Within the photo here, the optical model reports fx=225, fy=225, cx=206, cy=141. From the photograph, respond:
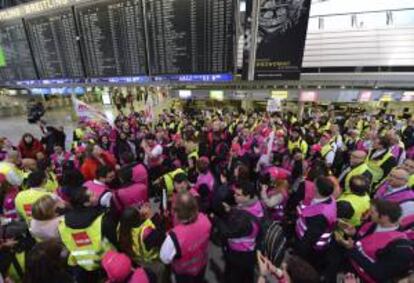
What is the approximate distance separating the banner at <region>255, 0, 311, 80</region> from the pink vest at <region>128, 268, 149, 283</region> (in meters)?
4.88

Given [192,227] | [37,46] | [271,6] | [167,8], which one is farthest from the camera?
[37,46]

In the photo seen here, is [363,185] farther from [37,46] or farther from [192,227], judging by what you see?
[37,46]

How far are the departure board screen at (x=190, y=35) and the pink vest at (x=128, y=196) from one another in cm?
402

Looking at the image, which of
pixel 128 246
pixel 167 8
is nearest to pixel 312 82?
pixel 167 8

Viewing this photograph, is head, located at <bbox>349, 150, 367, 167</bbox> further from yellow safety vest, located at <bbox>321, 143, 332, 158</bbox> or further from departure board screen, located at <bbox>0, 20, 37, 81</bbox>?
departure board screen, located at <bbox>0, 20, 37, 81</bbox>

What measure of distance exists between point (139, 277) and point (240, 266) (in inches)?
43.2

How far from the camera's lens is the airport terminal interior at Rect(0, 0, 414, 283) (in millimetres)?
1773

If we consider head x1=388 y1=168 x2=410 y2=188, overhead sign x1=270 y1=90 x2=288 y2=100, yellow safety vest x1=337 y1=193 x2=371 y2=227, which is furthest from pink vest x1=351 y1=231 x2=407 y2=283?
overhead sign x1=270 y1=90 x2=288 y2=100

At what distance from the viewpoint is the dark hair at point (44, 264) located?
133cm

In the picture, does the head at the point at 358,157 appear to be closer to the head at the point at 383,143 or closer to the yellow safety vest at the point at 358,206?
the head at the point at 383,143

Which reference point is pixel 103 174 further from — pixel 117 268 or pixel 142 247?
pixel 117 268

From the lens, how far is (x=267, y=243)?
1.77 meters

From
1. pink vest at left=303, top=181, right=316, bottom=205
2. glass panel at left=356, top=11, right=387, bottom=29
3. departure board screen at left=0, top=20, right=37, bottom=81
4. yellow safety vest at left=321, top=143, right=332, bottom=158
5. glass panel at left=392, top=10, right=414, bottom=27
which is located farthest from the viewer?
glass panel at left=356, top=11, right=387, bottom=29

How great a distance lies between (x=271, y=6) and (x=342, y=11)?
6.58 meters
